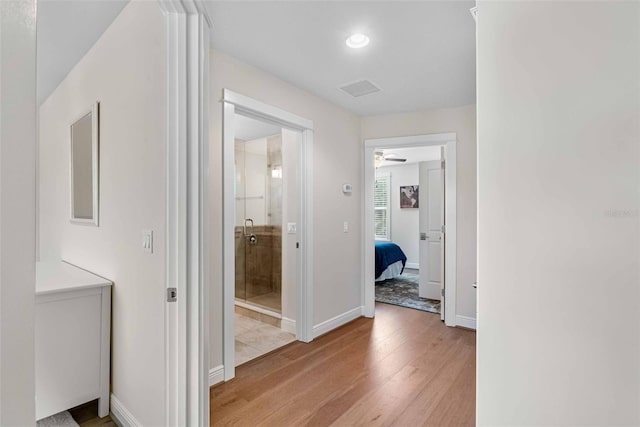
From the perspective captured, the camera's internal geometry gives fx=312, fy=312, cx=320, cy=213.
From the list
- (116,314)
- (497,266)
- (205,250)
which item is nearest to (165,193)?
(205,250)

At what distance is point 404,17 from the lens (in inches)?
72.5

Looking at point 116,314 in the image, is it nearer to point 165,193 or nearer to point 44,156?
point 165,193

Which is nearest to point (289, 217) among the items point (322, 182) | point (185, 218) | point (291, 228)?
point (291, 228)

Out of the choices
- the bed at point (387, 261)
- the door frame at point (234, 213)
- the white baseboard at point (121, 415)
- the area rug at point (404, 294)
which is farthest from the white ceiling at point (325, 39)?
the bed at point (387, 261)

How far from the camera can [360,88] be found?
291 centimetres

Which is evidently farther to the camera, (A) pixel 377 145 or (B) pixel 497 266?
(A) pixel 377 145

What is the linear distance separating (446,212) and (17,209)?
12.0 feet

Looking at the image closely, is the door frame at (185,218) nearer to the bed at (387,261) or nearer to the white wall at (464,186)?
the white wall at (464,186)

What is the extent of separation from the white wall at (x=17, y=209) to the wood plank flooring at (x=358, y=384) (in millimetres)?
1793

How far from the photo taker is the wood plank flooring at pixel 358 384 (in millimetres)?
1892

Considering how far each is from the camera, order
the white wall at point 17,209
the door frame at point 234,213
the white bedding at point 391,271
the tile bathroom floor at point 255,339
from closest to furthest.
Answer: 1. the white wall at point 17,209
2. the door frame at point 234,213
3. the tile bathroom floor at point 255,339
4. the white bedding at point 391,271

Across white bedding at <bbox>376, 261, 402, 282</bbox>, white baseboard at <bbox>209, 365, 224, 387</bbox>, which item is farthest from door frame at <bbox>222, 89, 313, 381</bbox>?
white bedding at <bbox>376, 261, 402, 282</bbox>

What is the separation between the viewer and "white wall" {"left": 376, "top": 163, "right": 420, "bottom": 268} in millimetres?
7129

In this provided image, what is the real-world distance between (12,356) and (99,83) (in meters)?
2.29
